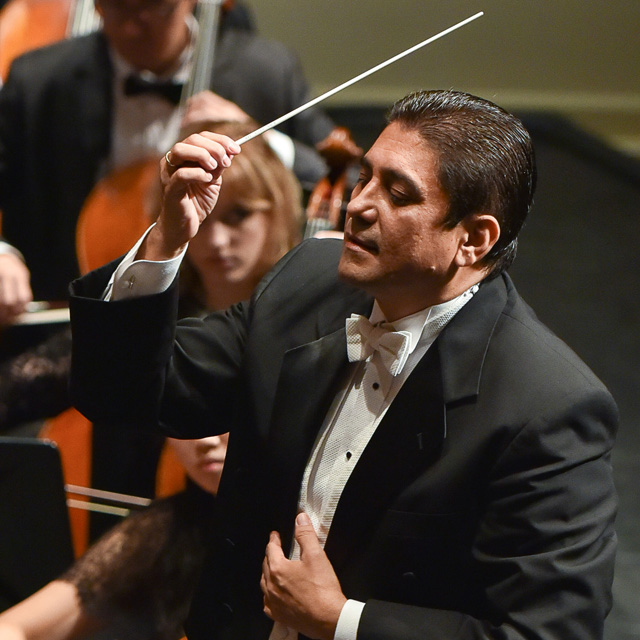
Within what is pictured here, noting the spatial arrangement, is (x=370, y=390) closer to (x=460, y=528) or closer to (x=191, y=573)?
(x=460, y=528)

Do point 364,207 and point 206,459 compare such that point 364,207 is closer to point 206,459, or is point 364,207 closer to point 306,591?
point 306,591

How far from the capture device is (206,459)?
1.56 meters

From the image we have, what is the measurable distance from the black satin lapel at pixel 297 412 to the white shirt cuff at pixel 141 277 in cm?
18

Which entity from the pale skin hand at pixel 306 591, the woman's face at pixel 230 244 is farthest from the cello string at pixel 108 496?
the pale skin hand at pixel 306 591

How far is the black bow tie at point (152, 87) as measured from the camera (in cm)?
238

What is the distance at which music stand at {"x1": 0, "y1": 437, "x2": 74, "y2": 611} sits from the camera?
151cm

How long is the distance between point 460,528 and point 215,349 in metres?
0.38

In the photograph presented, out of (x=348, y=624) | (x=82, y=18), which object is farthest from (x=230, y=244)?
(x=82, y=18)

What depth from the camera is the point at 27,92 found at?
2.47 meters

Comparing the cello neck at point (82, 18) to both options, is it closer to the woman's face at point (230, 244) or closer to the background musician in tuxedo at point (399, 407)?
the woman's face at point (230, 244)

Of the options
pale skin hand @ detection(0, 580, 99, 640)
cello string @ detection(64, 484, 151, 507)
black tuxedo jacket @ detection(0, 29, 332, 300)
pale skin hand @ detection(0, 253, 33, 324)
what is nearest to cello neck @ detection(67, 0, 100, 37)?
black tuxedo jacket @ detection(0, 29, 332, 300)

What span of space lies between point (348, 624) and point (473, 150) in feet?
1.75

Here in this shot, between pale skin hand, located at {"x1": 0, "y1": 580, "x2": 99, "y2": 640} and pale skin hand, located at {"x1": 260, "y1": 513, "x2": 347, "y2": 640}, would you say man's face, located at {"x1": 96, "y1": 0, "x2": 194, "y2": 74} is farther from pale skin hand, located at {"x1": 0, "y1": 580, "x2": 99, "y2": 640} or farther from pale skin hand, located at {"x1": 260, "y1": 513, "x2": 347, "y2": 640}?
pale skin hand, located at {"x1": 260, "y1": 513, "x2": 347, "y2": 640}

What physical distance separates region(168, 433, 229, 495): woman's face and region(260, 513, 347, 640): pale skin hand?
438mm
